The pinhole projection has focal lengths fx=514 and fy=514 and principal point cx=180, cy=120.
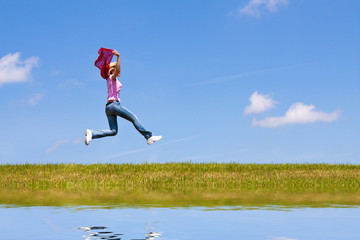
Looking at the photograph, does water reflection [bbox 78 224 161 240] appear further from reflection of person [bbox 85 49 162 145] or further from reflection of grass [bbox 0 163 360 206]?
reflection of person [bbox 85 49 162 145]

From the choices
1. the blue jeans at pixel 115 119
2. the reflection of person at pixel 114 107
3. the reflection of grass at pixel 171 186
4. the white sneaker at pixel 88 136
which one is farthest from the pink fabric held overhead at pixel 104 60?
the reflection of grass at pixel 171 186

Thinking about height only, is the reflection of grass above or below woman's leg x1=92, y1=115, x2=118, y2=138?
below

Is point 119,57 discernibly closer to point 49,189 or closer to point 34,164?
point 49,189

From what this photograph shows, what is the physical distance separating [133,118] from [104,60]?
166 centimetres

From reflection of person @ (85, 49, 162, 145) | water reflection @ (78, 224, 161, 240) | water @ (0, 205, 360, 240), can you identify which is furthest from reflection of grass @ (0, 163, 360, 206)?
water reflection @ (78, 224, 161, 240)

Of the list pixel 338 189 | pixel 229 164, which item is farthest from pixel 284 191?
pixel 229 164

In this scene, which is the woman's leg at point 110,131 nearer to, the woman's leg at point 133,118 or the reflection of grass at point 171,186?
the woman's leg at point 133,118

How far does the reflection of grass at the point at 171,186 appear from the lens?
1080 cm

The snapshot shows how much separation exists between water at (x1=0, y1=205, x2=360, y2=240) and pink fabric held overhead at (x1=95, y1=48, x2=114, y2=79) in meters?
4.58

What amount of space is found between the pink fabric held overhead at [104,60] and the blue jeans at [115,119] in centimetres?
84

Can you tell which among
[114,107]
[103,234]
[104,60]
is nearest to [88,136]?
[114,107]

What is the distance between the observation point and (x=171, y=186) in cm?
1398

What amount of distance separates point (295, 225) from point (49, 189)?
26.4ft

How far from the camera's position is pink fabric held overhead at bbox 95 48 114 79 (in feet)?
42.7
